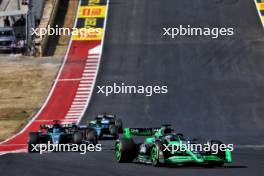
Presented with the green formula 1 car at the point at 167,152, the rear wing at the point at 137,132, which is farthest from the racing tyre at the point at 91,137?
the green formula 1 car at the point at 167,152

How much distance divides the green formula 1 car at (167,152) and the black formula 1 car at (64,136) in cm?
704

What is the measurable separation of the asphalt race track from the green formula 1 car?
1.70ft

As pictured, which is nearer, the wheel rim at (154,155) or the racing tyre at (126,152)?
the wheel rim at (154,155)

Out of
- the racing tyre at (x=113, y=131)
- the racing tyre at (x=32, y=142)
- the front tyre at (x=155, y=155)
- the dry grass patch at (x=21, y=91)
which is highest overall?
the dry grass patch at (x=21, y=91)

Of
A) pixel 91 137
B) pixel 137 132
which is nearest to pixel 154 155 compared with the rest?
pixel 137 132

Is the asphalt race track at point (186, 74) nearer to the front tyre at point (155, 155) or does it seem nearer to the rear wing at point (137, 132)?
the front tyre at point (155, 155)

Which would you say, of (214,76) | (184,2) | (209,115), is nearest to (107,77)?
(214,76)

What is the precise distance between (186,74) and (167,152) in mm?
30752

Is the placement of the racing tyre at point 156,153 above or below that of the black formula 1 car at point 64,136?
below

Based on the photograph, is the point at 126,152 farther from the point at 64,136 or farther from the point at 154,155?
the point at 64,136

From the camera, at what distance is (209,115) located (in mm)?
42344

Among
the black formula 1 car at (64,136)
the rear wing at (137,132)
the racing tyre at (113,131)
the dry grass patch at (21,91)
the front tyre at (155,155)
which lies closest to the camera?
the front tyre at (155,155)

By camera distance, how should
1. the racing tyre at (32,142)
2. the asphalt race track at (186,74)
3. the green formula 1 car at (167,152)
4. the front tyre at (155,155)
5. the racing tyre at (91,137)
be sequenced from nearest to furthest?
the green formula 1 car at (167,152)
the front tyre at (155,155)
the racing tyre at (91,137)
the racing tyre at (32,142)
the asphalt race track at (186,74)

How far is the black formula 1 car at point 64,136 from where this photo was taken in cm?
2978
